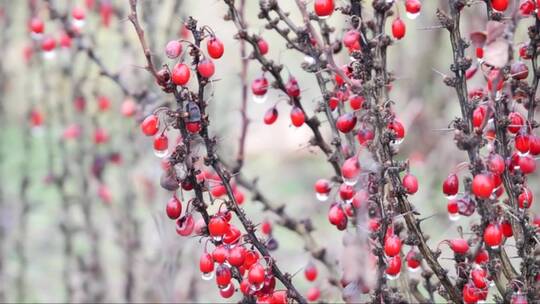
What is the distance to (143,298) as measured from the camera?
13.8 ft

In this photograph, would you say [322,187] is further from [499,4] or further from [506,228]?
[499,4]

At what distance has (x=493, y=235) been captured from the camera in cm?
166

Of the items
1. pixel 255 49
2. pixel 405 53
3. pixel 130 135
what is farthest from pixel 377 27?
pixel 405 53

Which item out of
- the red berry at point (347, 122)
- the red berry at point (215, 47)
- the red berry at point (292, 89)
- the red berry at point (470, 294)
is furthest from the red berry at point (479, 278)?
the red berry at point (215, 47)

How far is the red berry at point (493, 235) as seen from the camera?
1.66m

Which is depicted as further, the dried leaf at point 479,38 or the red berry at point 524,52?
the red berry at point 524,52

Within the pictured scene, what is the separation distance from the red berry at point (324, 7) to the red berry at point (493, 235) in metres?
0.62

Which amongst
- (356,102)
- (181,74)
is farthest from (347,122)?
(181,74)

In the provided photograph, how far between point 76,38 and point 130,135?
3.69ft

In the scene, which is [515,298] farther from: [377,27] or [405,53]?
[405,53]

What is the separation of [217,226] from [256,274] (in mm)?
130

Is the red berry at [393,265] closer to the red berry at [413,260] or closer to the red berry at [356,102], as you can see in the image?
the red berry at [413,260]

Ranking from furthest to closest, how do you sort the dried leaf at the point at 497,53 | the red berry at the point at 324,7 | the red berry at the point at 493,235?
the red berry at the point at 324,7
the red berry at the point at 493,235
the dried leaf at the point at 497,53

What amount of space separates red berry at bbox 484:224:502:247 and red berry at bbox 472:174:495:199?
0.48 ft
